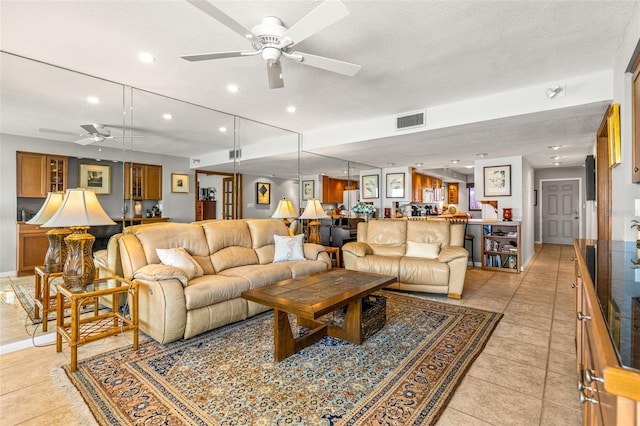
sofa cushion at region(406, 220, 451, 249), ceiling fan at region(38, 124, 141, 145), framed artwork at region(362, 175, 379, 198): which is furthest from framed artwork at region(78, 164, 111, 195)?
framed artwork at region(362, 175, 379, 198)

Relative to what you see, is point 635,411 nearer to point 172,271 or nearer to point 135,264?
point 172,271

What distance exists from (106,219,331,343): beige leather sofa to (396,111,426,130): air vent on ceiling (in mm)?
2135

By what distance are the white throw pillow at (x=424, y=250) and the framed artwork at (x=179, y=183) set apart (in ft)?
10.6

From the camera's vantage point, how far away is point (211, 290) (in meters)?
2.73

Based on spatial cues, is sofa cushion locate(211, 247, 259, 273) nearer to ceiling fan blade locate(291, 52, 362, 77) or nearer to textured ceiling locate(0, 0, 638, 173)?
textured ceiling locate(0, 0, 638, 173)

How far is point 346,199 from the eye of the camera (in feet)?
23.2

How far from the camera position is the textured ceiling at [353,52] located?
2.13 m

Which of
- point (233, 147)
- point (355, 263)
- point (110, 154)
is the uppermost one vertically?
point (233, 147)

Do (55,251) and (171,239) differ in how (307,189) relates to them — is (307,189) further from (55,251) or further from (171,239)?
(55,251)

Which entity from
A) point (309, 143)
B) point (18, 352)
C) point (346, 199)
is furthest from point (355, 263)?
point (18, 352)

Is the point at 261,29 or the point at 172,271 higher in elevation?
the point at 261,29

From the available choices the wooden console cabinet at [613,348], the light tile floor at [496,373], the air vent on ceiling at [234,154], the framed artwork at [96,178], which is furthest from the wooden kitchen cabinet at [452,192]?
the framed artwork at [96,178]

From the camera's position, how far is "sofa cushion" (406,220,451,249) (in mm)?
4344

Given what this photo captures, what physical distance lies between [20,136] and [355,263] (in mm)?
4002
